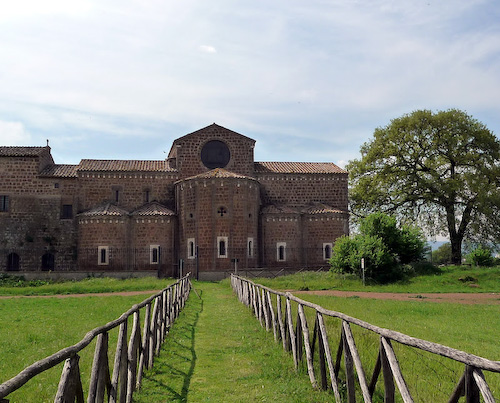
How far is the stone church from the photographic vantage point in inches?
1443

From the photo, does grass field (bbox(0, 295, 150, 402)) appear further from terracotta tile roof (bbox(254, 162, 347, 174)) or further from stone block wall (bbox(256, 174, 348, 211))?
terracotta tile roof (bbox(254, 162, 347, 174))

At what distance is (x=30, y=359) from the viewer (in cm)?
988

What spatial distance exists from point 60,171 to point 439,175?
1251 inches

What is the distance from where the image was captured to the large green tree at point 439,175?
40188 millimetres

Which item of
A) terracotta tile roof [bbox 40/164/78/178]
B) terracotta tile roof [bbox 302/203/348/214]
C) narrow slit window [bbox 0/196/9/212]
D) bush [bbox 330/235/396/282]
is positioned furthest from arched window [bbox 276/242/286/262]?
narrow slit window [bbox 0/196/9/212]

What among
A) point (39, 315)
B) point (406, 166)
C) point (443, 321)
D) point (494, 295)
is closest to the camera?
point (443, 321)

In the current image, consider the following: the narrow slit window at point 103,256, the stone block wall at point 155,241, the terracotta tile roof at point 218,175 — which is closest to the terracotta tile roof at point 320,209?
the terracotta tile roof at point 218,175

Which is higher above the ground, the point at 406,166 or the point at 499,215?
the point at 406,166

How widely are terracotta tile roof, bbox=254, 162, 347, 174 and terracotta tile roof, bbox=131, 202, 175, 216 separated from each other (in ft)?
27.9

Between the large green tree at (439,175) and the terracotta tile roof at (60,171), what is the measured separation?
2465 cm

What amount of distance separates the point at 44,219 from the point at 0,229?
10.9 feet

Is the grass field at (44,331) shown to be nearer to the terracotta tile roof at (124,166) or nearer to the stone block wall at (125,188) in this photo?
the stone block wall at (125,188)

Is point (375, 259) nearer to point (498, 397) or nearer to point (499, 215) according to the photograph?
point (499, 215)

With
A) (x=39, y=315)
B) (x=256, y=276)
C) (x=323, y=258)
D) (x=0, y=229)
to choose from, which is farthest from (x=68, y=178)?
(x=39, y=315)
